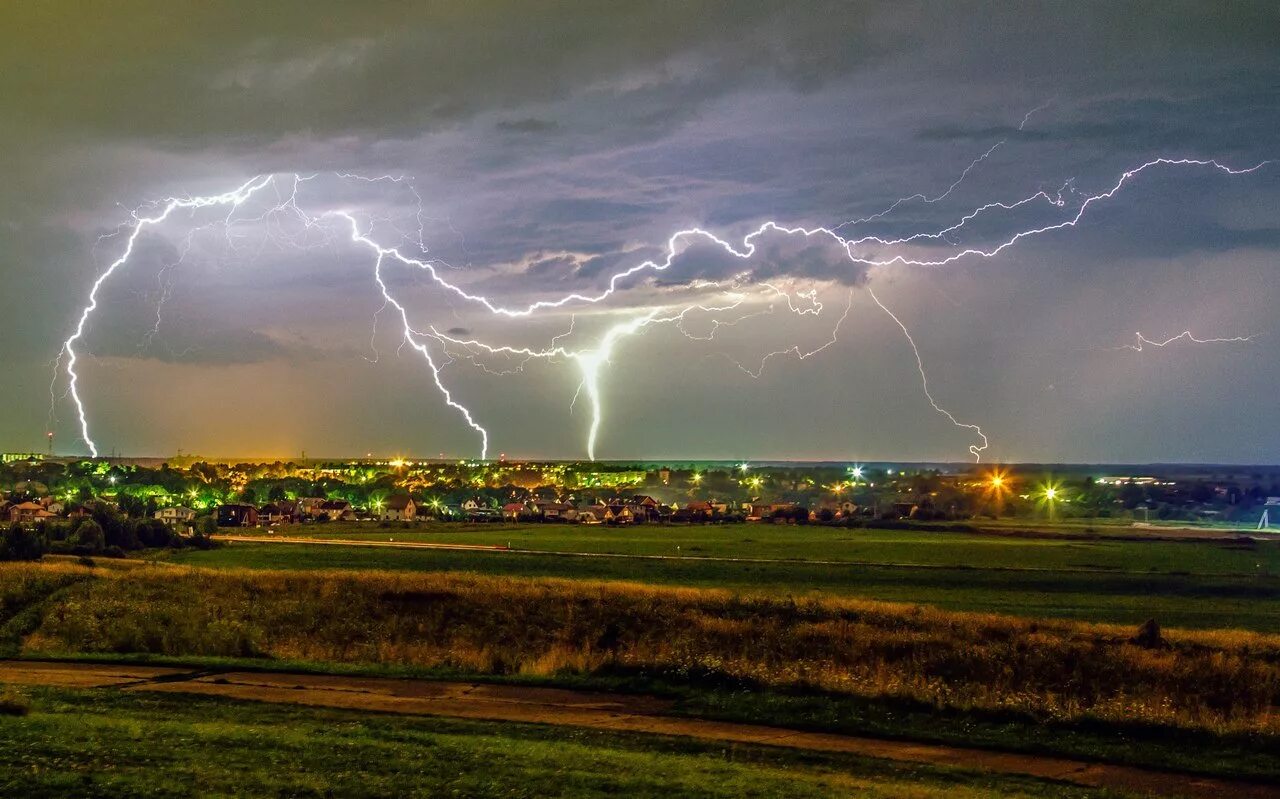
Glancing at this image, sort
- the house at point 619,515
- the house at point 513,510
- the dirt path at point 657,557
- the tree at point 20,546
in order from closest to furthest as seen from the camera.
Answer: the tree at point 20,546 < the dirt path at point 657,557 < the house at point 619,515 < the house at point 513,510

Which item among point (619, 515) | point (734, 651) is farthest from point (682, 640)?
point (619, 515)

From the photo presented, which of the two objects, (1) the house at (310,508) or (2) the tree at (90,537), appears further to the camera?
(1) the house at (310,508)

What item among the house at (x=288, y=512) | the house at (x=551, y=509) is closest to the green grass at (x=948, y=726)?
the house at (x=288, y=512)

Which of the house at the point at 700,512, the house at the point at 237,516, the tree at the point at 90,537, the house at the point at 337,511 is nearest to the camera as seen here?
the tree at the point at 90,537

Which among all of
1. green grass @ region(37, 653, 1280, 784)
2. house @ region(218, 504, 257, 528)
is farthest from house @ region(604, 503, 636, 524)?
green grass @ region(37, 653, 1280, 784)

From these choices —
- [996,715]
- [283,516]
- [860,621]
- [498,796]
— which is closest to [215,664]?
[498,796]

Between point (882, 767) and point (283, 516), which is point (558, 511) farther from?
point (882, 767)

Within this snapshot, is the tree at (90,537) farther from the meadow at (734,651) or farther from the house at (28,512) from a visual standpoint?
the house at (28,512)
